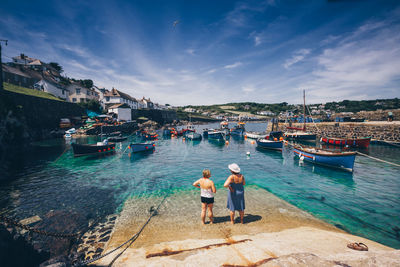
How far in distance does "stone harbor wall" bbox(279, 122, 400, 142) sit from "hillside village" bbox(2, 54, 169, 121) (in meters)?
72.7

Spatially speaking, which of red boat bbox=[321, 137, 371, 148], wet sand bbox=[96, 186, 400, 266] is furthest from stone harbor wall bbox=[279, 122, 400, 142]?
wet sand bbox=[96, 186, 400, 266]

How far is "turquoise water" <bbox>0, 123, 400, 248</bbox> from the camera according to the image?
9.08 m

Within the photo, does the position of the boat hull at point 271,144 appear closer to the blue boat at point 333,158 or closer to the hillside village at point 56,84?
the blue boat at point 333,158

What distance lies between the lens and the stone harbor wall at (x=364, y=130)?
33138 millimetres

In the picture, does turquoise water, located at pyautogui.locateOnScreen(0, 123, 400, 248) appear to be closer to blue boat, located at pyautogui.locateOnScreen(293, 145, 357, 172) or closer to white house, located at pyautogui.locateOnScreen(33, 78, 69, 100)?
blue boat, located at pyautogui.locateOnScreen(293, 145, 357, 172)

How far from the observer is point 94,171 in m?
17.4

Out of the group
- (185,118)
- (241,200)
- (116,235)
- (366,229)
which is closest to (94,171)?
(116,235)

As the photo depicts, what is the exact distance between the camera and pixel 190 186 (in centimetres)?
1309

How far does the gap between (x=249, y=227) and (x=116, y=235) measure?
6059 millimetres

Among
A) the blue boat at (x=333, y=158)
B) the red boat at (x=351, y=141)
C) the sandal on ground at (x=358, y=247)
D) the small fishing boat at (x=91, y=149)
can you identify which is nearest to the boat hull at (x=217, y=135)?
the red boat at (x=351, y=141)

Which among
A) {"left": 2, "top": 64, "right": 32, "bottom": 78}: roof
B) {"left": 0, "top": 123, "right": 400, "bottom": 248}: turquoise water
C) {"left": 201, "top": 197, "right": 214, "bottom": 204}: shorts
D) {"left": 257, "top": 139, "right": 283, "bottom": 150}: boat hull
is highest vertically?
{"left": 2, "top": 64, "right": 32, "bottom": 78}: roof

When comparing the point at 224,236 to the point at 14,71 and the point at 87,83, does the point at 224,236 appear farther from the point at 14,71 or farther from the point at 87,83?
the point at 87,83

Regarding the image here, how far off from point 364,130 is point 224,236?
49.5 metres

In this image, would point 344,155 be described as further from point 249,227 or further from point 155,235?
point 155,235
